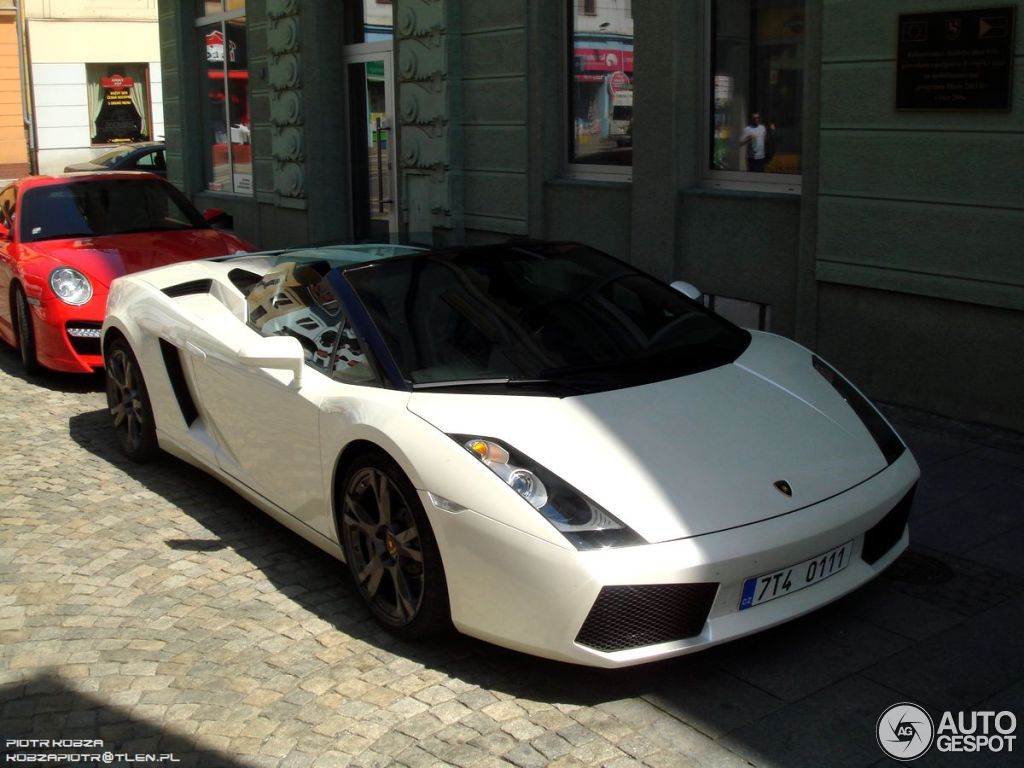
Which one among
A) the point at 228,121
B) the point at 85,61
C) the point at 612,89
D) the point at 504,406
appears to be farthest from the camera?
the point at 85,61

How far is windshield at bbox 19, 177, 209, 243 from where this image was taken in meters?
9.53

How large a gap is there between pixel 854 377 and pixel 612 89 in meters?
3.54

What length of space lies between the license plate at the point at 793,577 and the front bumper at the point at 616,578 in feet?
0.07

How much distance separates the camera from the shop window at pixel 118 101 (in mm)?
32625

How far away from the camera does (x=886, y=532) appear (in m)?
4.27

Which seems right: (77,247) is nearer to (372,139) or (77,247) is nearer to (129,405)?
(129,405)

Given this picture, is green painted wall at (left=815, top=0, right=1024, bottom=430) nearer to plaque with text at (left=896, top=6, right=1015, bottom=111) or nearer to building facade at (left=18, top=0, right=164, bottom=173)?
plaque with text at (left=896, top=6, right=1015, bottom=111)

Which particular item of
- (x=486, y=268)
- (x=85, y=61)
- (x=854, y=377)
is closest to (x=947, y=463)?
(x=854, y=377)

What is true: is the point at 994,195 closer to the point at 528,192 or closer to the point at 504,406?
the point at 504,406

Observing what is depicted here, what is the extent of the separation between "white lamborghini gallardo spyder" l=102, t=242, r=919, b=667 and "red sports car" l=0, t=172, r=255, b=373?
10.3 ft

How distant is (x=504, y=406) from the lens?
4.16 m

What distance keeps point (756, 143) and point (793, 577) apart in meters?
5.29

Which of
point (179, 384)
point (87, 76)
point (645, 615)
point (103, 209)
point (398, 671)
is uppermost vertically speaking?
point (87, 76)

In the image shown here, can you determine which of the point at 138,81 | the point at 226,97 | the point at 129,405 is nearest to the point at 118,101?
the point at 138,81
